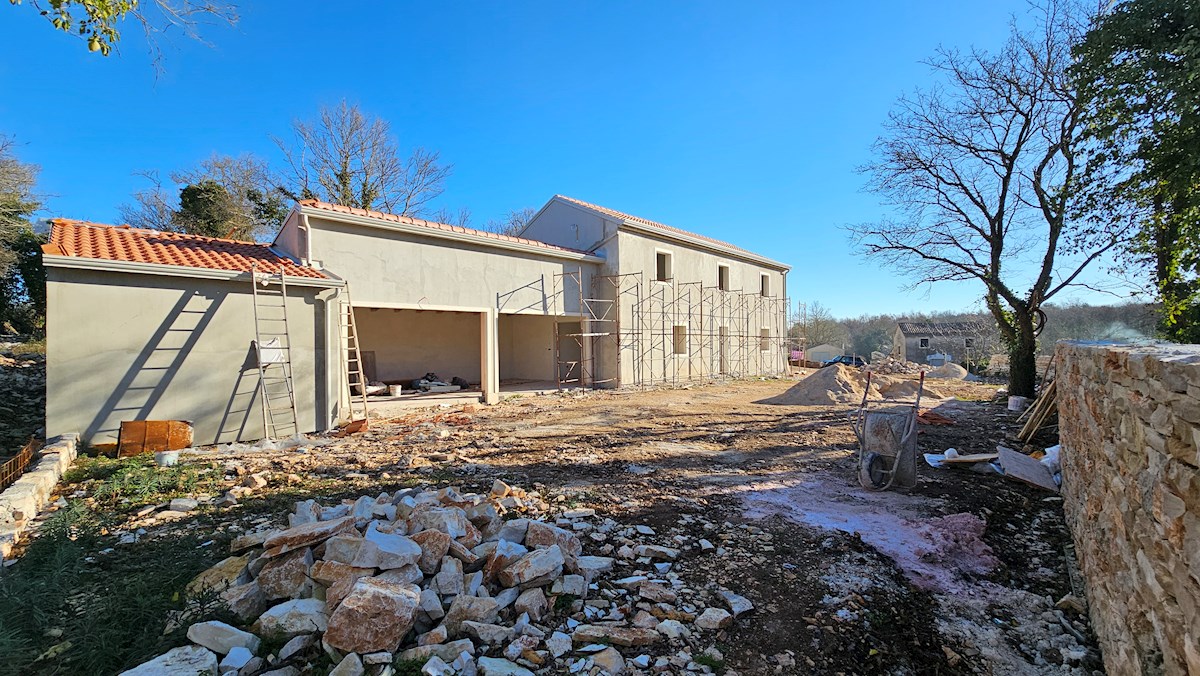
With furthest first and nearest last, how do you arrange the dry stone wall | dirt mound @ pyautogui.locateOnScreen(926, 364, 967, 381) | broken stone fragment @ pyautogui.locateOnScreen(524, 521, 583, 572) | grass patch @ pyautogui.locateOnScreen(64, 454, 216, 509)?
dirt mound @ pyautogui.locateOnScreen(926, 364, 967, 381)
grass patch @ pyautogui.locateOnScreen(64, 454, 216, 509)
broken stone fragment @ pyautogui.locateOnScreen(524, 521, 583, 572)
the dry stone wall

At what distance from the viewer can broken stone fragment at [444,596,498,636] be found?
9.59 feet

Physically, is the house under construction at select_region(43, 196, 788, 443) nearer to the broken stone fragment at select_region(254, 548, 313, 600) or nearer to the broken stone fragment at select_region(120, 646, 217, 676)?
the broken stone fragment at select_region(254, 548, 313, 600)

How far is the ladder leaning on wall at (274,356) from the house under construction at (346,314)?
3 centimetres

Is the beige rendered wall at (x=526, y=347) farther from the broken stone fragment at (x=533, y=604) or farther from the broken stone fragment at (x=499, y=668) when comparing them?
the broken stone fragment at (x=499, y=668)

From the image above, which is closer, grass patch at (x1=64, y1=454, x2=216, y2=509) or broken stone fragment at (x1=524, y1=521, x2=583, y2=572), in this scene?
broken stone fragment at (x1=524, y1=521, x2=583, y2=572)

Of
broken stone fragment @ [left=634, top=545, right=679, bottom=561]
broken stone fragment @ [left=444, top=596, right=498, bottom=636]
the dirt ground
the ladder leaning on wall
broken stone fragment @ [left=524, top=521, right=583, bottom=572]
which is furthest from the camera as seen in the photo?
the ladder leaning on wall

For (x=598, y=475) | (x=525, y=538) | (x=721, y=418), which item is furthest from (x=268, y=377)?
(x=721, y=418)

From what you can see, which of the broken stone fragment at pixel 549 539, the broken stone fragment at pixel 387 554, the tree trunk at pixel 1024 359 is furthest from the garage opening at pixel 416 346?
the tree trunk at pixel 1024 359

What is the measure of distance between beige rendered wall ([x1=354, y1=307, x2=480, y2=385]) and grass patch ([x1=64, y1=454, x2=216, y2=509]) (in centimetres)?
885

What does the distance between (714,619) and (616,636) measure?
2.12ft

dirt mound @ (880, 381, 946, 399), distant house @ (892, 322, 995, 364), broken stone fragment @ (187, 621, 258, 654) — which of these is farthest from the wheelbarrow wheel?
distant house @ (892, 322, 995, 364)

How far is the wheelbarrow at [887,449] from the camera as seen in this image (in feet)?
19.1

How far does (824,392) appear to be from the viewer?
1459 centimetres

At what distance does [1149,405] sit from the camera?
2.15m
